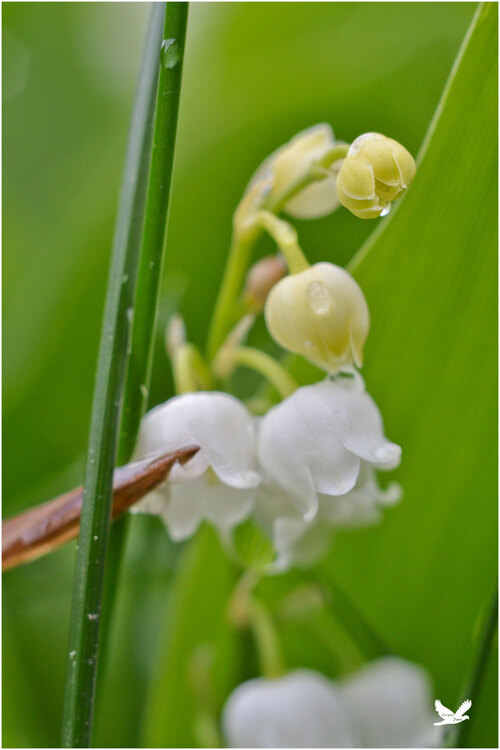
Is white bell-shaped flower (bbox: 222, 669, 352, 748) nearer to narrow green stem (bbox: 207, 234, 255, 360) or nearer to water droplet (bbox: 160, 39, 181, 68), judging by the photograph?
narrow green stem (bbox: 207, 234, 255, 360)

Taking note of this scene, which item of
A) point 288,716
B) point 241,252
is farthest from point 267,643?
point 241,252

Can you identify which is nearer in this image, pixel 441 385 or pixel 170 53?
pixel 170 53

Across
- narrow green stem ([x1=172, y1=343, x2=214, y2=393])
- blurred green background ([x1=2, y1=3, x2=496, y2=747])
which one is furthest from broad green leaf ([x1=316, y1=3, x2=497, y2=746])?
narrow green stem ([x1=172, y1=343, x2=214, y2=393])

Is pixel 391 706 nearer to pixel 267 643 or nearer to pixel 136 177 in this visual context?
pixel 267 643

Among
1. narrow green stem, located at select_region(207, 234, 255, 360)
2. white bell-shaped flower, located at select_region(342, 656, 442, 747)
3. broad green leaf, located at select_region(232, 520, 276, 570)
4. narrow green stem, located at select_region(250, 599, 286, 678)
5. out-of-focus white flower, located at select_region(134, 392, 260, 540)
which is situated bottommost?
white bell-shaped flower, located at select_region(342, 656, 442, 747)

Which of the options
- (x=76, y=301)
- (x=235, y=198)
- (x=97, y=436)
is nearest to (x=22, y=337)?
(x=76, y=301)

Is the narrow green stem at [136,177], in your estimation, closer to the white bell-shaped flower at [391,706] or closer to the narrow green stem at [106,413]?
the narrow green stem at [106,413]

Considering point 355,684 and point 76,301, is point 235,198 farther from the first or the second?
point 355,684
